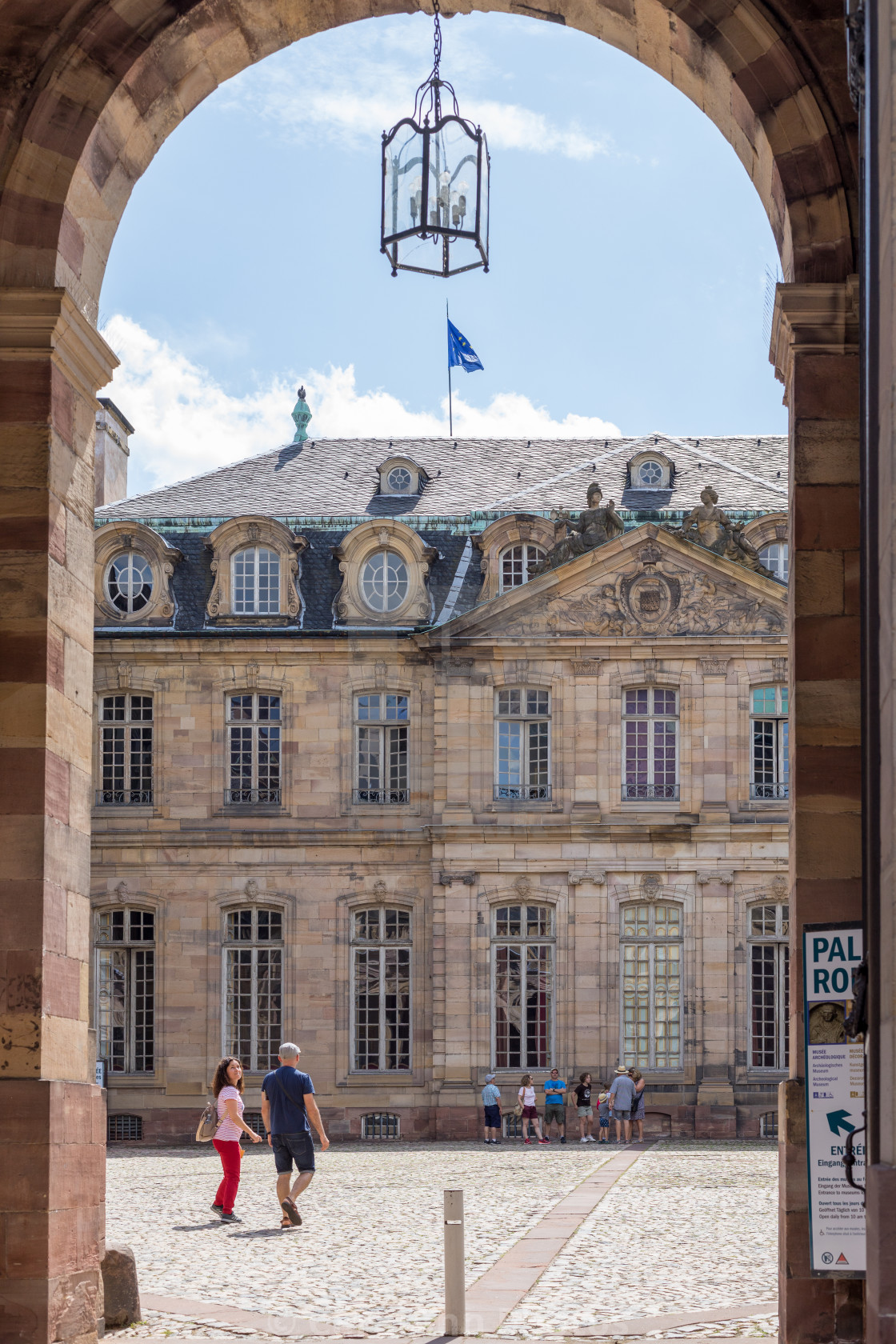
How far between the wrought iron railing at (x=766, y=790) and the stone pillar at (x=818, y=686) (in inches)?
916

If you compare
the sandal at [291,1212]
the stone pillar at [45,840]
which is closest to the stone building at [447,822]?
the sandal at [291,1212]

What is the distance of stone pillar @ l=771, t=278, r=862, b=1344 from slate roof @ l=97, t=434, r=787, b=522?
25284 millimetres

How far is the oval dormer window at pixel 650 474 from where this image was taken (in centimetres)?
3388

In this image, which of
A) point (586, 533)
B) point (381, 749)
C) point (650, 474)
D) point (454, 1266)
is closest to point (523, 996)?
point (381, 749)

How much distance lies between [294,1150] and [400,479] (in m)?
21.9

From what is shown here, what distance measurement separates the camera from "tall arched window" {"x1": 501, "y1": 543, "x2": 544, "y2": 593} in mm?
32719

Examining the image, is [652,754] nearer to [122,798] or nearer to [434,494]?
[434,494]

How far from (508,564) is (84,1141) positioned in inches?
998

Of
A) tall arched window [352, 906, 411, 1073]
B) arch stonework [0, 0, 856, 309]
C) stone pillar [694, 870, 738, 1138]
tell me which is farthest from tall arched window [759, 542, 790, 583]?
arch stonework [0, 0, 856, 309]

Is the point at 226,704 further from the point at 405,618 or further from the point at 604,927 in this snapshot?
the point at 604,927

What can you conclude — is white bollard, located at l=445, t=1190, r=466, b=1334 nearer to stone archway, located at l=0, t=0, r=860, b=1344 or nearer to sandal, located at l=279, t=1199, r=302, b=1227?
stone archway, located at l=0, t=0, r=860, b=1344

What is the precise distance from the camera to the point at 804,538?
7.80 m

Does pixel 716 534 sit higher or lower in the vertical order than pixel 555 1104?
higher

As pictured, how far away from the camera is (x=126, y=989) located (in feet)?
103
